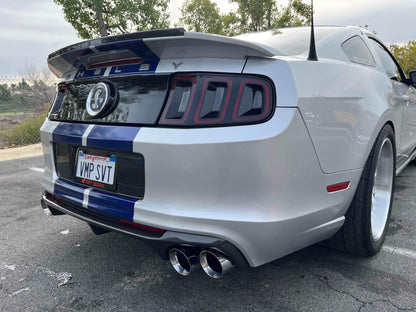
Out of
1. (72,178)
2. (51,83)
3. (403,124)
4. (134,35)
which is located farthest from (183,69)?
(51,83)

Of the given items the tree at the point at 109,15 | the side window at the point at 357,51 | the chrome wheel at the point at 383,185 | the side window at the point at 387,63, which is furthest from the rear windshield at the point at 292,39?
the tree at the point at 109,15

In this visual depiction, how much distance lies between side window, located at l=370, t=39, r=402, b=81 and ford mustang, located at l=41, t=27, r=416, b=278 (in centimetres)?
95

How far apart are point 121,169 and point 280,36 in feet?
4.81

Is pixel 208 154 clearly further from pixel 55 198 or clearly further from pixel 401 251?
pixel 401 251

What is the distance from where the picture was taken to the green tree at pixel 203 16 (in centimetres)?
1590

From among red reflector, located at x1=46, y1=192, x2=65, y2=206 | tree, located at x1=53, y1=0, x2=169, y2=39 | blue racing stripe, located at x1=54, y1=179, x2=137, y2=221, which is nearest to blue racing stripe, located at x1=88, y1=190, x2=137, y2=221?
blue racing stripe, located at x1=54, y1=179, x2=137, y2=221

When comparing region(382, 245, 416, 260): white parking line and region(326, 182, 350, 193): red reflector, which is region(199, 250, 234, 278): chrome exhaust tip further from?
region(382, 245, 416, 260): white parking line

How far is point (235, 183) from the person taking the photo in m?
1.41

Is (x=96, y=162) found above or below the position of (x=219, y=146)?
below

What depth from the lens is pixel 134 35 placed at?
1.61 meters

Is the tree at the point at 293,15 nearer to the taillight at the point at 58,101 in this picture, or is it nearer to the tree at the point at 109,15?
the tree at the point at 109,15

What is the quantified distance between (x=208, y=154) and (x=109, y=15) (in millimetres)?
8885

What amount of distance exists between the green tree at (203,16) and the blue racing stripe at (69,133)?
589 inches

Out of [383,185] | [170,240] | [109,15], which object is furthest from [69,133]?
[109,15]
